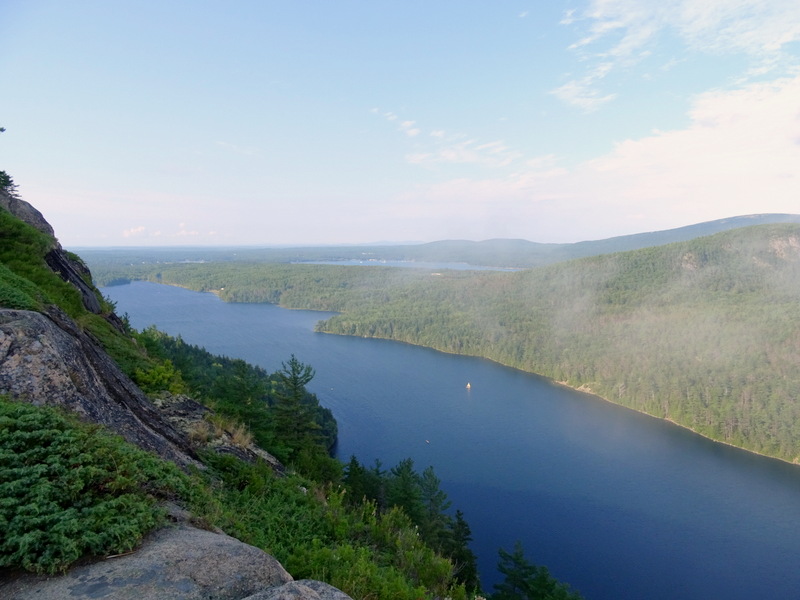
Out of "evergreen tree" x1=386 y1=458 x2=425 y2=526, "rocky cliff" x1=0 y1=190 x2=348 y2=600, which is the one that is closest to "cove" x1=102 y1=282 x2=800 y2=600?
"evergreen tree" x1=386 y1=458 x2=425 y2=526

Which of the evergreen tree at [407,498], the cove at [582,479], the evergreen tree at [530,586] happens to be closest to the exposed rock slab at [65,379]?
the evergreen tree at [407,498]

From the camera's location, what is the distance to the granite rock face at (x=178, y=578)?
2.92 m

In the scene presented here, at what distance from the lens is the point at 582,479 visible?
138 feet

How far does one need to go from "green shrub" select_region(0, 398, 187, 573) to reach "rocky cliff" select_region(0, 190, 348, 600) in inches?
6.3

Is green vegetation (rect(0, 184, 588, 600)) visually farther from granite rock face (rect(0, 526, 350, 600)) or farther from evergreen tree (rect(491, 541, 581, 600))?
evergreen tree (rect(491, 541, 581, 600))

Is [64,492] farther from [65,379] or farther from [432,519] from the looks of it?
[432,519]

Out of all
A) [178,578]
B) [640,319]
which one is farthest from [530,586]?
[640,319]

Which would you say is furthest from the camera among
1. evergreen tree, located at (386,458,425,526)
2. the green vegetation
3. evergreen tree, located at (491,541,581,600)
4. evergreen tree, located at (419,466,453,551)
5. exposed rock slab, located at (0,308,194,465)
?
evergreen tree, located at (386,458,425,526)

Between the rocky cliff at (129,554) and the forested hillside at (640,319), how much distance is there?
65884 millimetres

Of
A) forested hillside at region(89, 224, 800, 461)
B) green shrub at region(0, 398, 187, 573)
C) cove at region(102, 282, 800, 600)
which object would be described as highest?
green shrub at region(0, 398, 187, 573)

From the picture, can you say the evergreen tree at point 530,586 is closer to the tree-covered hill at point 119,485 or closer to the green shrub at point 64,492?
the tree-covered hill at point 119,485

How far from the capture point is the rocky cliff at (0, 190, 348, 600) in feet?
9.84

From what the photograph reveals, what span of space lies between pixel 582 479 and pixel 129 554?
4599 cm

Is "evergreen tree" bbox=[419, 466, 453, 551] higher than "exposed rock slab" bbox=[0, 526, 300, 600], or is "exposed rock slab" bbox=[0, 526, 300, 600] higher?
"exposed rock slab" bbox=[0, 526, 300, 600]
